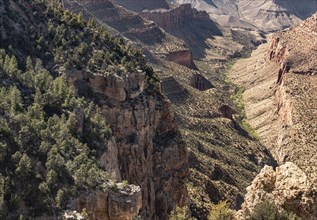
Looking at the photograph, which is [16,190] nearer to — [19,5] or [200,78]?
[19,5]

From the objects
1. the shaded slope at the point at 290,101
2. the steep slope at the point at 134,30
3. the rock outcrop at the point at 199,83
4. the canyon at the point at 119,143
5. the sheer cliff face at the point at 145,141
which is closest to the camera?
the canyon at the point at 119,143

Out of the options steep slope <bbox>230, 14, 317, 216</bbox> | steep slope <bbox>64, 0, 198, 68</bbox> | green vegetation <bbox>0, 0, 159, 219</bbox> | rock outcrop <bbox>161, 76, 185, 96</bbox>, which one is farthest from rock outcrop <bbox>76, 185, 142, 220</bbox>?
steep slope <bbox>64, 0, 198, 68</bbox>

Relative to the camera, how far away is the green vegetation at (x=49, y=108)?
112 ft

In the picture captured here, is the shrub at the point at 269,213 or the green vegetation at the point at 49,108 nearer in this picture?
the green vegetation at the point at 49,108

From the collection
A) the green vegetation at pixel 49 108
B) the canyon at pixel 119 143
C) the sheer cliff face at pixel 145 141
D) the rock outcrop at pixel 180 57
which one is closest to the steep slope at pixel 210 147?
the canyon at pixel 119 143

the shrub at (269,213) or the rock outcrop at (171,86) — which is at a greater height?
the rock outcrop at (171,86)

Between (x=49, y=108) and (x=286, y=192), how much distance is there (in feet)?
74.2

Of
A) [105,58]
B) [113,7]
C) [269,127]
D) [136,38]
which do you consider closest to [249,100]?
[269,127]

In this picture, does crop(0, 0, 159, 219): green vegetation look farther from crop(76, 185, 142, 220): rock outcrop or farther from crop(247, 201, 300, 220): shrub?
crop(247, 201, 300, 220): shrub

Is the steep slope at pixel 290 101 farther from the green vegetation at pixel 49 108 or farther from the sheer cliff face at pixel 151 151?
the green vegetation at pixel 49 108

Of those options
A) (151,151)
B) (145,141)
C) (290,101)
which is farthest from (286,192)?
(290,101)

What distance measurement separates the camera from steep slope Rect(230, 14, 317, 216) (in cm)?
11369

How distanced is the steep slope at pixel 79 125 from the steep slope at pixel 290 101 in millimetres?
35220

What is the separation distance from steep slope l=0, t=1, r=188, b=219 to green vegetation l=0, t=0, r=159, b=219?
0.09 meters
